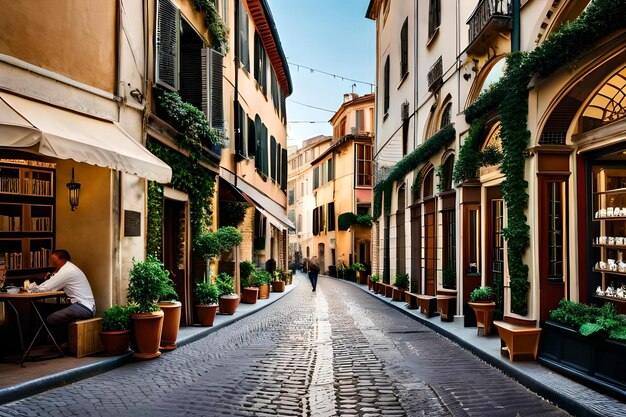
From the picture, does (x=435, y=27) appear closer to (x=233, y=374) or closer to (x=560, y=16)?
(x=560, y=16)

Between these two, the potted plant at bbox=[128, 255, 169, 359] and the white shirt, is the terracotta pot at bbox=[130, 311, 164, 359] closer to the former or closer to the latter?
the potted plant at bbox=[128, 255, 169, 359]

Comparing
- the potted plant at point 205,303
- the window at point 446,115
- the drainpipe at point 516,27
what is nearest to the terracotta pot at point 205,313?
the potted plant at point 205,303

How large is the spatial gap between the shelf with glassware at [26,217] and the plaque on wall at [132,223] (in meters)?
1.07

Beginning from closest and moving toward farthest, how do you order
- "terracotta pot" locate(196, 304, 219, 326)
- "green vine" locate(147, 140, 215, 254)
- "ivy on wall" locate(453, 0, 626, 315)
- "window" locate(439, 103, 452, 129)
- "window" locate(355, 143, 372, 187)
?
"ivy on wall" locate(453, 0, 626, 315) < "green vine" locate(147, 140, 215, 254) < "terracotta pot" locate(196, 304, 219, 326) < "window" locate(439, 103, 452, 129) < "window" locate(355, 143, 372, 187)

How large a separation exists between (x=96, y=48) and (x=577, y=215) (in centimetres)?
722

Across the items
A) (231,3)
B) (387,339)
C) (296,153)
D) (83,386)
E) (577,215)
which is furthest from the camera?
(296,153)

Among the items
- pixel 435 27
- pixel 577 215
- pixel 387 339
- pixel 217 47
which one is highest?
pixel 435 27

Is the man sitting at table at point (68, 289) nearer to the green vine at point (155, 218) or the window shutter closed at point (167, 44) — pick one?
the green vine at point (155, 218)

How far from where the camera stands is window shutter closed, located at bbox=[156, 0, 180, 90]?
10.6 m

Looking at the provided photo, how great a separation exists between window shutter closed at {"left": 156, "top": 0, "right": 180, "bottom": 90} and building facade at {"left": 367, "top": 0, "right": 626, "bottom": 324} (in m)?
5.73

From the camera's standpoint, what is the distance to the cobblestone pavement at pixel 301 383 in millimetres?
5680

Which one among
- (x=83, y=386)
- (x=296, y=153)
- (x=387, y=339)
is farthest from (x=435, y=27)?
(x=296, y=153)

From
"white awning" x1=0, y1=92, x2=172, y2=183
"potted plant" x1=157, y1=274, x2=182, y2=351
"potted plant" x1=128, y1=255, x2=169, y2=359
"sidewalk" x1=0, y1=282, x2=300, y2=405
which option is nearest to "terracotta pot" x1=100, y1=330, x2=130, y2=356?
"sidewalk" x1=0, y1=282, x2=300, y2=405

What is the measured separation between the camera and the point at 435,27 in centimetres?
1625
